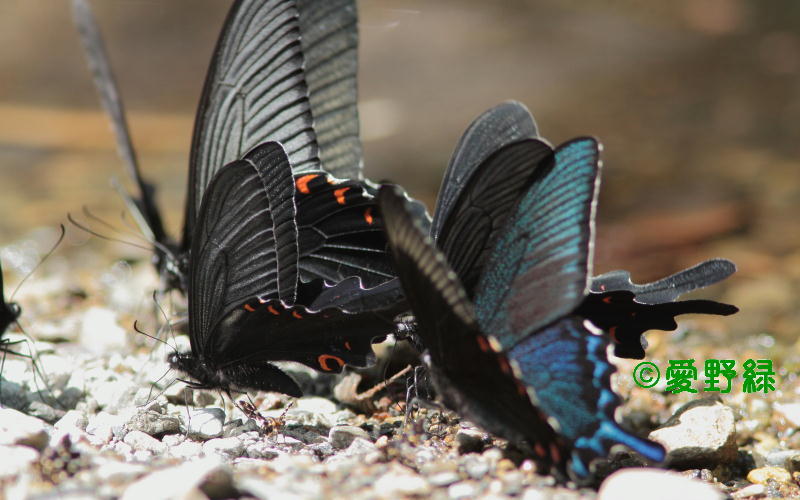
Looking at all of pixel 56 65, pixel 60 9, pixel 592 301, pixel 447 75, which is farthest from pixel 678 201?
pixel 60 9

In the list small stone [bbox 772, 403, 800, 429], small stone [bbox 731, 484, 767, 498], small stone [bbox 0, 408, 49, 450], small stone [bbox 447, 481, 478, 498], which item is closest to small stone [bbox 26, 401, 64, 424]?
small stone [bbox 0, 408, 49, 450]

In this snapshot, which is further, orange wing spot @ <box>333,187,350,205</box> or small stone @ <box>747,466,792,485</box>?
orange wing spot @ <box>333,187,350,205</box>

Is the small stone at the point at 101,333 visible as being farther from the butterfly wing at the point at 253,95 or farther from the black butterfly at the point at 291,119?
the butterfly wing at the point at 253,95

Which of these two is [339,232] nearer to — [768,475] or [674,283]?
[674,283]

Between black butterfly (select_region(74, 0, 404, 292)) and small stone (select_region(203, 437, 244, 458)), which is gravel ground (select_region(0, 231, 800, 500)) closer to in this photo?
small stone (select_region(203, 437, 244, 458))

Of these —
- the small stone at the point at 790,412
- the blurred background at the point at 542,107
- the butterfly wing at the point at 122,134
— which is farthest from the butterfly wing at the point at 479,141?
the blurred background at the point at 542,107

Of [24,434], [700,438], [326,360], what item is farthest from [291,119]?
[700,438]
